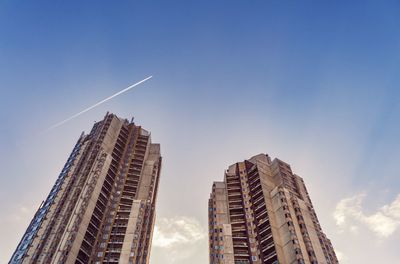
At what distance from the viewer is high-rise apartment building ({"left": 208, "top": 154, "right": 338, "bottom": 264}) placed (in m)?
83.1

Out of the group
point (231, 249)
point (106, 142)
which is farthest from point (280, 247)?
point (106, 142)

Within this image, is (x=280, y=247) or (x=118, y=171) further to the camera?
(x=118, y=171)

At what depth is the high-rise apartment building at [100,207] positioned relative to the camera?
7875 cm

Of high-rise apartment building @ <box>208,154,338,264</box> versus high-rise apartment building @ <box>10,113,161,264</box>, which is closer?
high-rise apartment building @ <box>10,113,161,264</box>

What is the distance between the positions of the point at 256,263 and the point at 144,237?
103 ft

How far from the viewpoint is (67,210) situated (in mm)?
85062

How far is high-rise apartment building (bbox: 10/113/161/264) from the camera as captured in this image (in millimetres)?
78750

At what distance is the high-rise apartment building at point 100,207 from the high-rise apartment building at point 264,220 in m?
21.5

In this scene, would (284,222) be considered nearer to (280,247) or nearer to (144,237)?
(280,247)

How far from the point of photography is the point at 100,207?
308 ft

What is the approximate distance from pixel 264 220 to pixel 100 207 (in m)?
46.7

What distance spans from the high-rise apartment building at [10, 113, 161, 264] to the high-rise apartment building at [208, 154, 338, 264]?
21.5 metres

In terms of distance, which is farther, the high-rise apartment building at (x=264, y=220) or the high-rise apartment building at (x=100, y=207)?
the high-rise apartment building at (x=264, y=220)

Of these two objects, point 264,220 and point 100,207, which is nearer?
point 264,220
